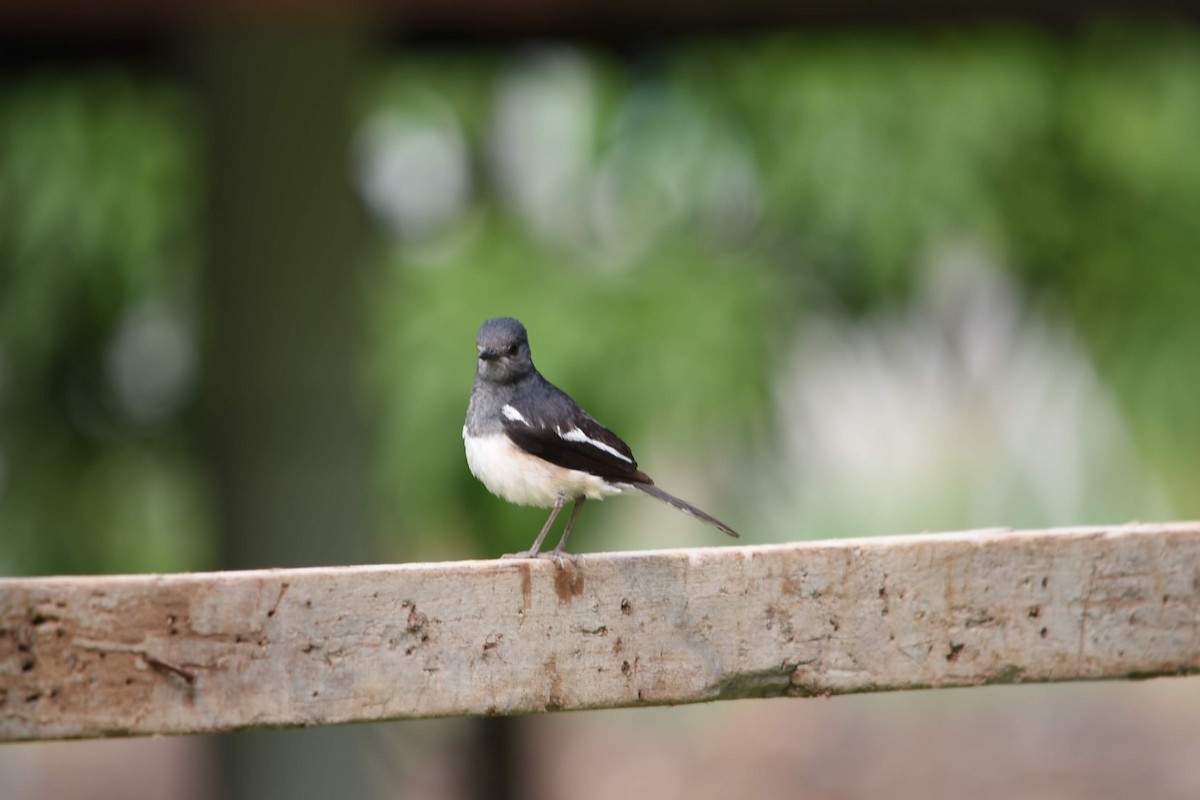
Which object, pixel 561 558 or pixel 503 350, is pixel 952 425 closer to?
pixel 503 350

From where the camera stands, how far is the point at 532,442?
3160mm

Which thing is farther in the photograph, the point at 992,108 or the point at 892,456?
the point at 892,456

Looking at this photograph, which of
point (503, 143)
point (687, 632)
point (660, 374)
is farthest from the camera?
point (503, 143)

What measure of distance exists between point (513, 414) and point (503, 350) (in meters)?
0.16

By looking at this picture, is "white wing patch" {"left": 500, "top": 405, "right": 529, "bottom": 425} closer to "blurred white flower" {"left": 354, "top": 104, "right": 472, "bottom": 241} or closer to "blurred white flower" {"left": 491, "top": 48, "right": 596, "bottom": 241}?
"blurred white flower" {"left": 491, "top": 48, "right": 596, "bottom": 241}

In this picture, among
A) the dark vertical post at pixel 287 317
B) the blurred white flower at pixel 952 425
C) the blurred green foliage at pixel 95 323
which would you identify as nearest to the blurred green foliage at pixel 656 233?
the blurred green foliage at pixel 95 323

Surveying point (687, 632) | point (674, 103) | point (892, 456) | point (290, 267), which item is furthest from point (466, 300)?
point (687, 632)

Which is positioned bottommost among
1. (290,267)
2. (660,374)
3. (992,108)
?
(660,374)

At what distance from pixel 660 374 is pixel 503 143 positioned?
6.42 ft

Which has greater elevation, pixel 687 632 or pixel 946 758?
pixel 687 632

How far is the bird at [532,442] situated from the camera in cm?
312

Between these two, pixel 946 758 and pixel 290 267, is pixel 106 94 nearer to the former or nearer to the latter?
pixel 290 267

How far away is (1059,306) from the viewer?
7.68 meters

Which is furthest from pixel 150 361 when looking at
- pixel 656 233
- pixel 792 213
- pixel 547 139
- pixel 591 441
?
pixel 591 441
